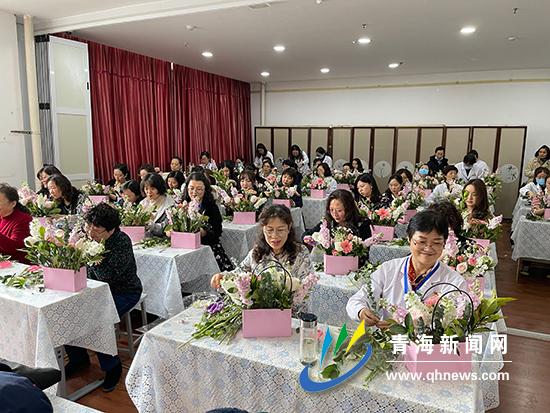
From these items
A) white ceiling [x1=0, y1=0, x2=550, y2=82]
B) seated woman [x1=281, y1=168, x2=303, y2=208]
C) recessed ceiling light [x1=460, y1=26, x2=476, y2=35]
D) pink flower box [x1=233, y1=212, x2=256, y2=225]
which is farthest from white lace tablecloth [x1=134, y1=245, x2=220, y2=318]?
recessed ceiling light [x1=460, y1=26, x2=476, y2=35]

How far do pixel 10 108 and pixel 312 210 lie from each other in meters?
4.53

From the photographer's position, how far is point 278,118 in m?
11.6

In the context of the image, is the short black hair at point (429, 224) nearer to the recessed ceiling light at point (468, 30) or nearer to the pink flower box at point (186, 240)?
the pink flower box at point (186, 240)

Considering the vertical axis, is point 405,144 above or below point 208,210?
above

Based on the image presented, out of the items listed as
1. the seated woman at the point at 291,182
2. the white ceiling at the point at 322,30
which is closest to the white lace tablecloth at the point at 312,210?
the seated woman at the point at 291,182

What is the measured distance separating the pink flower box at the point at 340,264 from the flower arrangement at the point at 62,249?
56.8 inches

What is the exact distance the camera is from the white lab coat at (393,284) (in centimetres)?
201

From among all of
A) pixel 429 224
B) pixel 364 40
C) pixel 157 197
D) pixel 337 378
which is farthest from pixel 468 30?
pixel 337 378

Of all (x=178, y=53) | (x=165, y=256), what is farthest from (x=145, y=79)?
(x=165, y=256)

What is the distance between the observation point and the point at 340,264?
2.79 metres

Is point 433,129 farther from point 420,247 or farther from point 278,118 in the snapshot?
point 420,247

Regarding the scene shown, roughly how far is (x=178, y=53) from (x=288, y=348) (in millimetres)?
7022

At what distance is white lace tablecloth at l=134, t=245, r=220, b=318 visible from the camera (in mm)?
3227

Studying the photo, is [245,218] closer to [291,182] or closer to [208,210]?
[208,210]
